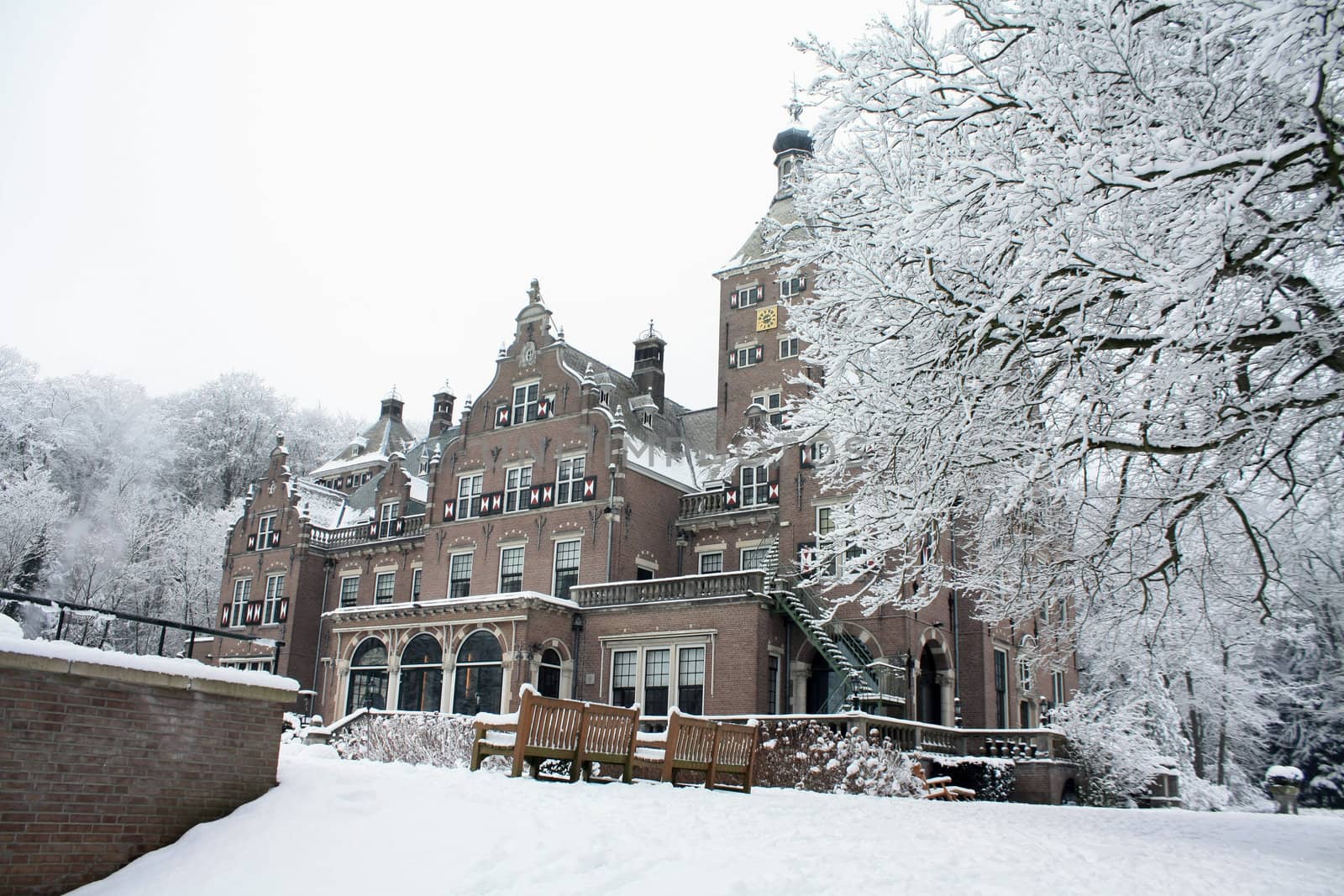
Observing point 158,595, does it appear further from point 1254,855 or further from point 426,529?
point 1254,855

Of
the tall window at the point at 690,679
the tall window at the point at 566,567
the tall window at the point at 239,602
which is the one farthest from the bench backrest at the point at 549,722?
the tall window at the point at 239,602

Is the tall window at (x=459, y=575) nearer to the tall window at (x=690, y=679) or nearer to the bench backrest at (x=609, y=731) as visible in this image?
the tall window at (x=690, y=679)

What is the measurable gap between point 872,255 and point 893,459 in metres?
2.44

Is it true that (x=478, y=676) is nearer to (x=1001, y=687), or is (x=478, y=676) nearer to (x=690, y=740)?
(x=1001, y=687)

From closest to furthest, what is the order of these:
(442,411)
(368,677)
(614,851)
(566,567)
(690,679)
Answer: (614,851)
(690,679)
(368,677)
(566,567)
(442,411)

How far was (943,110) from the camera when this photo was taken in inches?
423

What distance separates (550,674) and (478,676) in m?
2.15

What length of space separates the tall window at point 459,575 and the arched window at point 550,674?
22.1 feet

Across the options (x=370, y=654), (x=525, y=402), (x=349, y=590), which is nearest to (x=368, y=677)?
(x=370, y=654)

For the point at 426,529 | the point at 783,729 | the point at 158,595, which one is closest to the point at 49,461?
the point at 158,595

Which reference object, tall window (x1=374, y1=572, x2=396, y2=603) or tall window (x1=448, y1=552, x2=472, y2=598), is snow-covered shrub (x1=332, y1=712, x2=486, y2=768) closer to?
tall window (x1=448, y1=552, x2=472, y2=598)

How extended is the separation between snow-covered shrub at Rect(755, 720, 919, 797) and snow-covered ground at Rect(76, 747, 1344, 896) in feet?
28.2

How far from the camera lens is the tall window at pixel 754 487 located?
109 feet

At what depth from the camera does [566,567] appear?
113 ft
